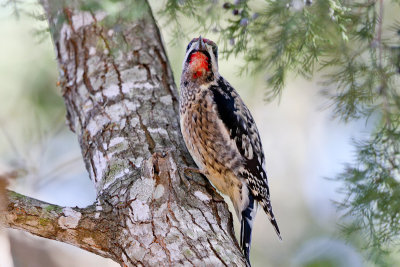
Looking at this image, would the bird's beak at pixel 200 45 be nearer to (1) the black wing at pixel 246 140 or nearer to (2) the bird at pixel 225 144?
(2) the bird at pixel 225 144

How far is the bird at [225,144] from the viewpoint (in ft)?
9.21

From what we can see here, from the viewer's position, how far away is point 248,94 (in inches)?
209

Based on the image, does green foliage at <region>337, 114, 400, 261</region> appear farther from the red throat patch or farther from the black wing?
the red throat patch

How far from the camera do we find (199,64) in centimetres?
314

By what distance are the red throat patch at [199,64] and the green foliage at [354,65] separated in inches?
7.4

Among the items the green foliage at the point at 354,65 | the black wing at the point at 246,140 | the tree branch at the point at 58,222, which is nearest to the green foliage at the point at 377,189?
the green foliage at the point at 354,65

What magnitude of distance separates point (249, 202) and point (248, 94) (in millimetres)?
2641

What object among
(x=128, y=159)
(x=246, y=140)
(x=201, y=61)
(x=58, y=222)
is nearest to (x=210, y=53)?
(x=201, y=61)

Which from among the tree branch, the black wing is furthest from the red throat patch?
the tree branch

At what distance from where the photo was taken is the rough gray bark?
2.09 m

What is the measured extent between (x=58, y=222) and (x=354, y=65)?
182 centimetres

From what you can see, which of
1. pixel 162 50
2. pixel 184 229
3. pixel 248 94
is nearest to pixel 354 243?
pixel 184 229

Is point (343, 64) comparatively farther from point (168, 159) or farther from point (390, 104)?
point (168, 159)

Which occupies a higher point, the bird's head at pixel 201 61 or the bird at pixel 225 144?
the bird's head at pixel 201 61
